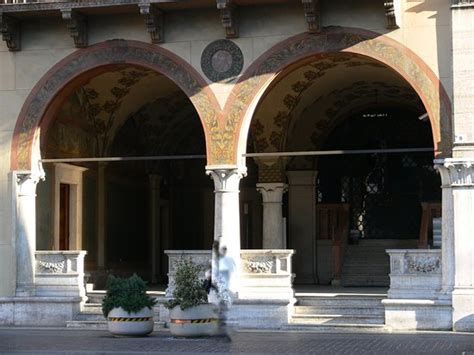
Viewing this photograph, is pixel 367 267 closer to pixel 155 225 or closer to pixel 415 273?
pixel 155 225

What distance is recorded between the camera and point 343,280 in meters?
29.0

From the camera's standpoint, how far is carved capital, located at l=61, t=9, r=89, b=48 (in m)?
22.3

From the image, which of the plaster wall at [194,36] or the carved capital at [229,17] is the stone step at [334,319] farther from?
the carved capital at [229,17]

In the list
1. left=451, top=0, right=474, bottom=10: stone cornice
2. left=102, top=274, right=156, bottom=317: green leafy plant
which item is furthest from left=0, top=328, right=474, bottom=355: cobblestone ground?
left=451, top=0, right=474, bottom=10: stone cornice

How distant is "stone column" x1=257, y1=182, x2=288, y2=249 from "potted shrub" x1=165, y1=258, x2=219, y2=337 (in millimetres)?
8469

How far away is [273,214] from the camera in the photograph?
27.9 m

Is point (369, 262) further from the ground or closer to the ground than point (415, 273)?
further from the ground

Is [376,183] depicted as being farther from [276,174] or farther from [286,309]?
[286,309]

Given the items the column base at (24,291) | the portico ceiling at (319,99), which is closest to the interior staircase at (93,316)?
the column base at (24,291)

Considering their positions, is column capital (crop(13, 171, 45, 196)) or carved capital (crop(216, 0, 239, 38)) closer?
carved capital (crop(216, 0, 239, 38))

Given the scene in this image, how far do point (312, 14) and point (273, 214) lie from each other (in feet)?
25.5

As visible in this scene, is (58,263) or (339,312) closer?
(339,312)

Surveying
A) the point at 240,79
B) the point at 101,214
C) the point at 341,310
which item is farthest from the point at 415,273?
the point at 101,214

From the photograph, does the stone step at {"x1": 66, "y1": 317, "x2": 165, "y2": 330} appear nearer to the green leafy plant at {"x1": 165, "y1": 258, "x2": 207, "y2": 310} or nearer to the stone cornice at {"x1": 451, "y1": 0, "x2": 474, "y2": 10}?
the green leafy plant at {"x1": 165, "y1": 258, "x2": 207, "y2": 310}
